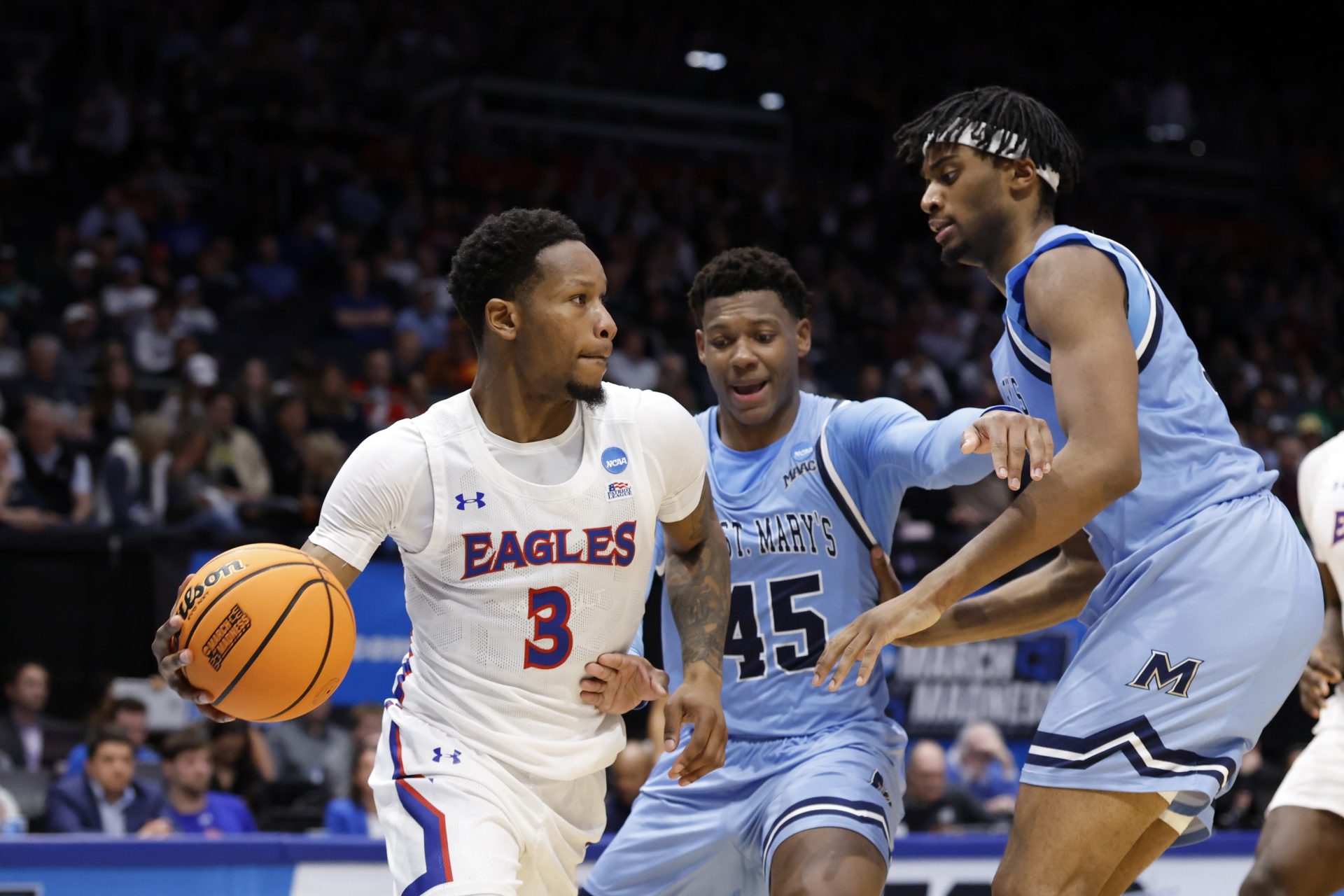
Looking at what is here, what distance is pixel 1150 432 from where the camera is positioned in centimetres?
352

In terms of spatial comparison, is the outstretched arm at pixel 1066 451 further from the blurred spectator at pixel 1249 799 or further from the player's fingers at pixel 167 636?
the blurred spectator at pixel 1249 799

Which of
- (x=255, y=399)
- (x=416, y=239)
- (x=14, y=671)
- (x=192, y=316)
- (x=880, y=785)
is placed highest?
(x=416, y=239)

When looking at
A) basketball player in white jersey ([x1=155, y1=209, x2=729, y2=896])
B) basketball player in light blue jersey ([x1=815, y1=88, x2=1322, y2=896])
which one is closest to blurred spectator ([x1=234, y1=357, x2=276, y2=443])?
basketball player in white jersey ([x1=155, y1=209, x2=729, y2=896])

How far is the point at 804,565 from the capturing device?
4.47 meters

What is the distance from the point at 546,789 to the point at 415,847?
384mm

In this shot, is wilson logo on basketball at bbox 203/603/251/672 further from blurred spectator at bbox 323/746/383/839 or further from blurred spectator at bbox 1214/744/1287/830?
blurred spectator at bbox 1214/744/1287/830

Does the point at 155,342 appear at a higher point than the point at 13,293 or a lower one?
lower

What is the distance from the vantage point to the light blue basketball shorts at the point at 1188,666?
339 centimetres

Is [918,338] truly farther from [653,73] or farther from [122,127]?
[122,127]

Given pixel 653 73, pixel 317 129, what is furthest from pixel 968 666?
pixel 653 73

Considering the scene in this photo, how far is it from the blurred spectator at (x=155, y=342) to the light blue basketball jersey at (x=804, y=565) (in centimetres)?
883

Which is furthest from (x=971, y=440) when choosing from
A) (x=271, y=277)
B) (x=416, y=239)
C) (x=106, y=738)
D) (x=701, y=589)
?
(x=416, y=239)

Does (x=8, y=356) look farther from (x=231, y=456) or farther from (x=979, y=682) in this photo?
(x=979, y=682)

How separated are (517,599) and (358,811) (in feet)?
14.8
